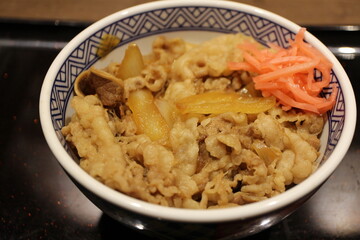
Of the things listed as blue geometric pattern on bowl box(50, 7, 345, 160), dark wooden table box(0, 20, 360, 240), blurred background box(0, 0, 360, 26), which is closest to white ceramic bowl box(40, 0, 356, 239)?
blue geometric pattern on bowl box(50, 7, 345, 160)

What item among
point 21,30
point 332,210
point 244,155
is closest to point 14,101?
point 21,30

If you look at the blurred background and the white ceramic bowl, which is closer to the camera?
the white ceramic bowl

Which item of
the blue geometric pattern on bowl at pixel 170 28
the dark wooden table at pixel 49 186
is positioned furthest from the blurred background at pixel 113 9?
the blue geometric pattern on bowl at pixel 170 28

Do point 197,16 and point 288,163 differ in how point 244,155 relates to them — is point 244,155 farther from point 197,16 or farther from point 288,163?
point 197,16

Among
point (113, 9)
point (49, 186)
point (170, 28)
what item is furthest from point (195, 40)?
point (113, 9)

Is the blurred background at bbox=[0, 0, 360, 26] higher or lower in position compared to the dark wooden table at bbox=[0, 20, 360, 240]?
higher

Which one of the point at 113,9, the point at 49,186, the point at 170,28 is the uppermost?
the point at 170,28

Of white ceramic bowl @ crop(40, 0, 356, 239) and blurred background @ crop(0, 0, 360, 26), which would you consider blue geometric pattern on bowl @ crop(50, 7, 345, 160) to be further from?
blurred background @ crop(0, 0, 360, 26)

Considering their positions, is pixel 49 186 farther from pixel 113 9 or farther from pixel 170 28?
pixel 113 9
